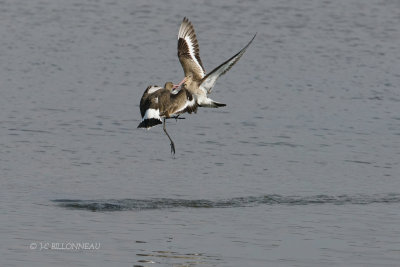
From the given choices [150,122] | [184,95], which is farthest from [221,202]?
[184,95]

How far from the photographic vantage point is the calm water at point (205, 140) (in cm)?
1066

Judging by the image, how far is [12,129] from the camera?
51.5 ft

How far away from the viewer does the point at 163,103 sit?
13031mm

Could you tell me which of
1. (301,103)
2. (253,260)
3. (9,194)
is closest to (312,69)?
(301,103)

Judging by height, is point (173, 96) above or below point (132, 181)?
above

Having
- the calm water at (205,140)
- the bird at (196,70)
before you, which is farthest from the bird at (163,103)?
the calm water at (205,140)

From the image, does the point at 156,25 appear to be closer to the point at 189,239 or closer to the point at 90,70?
the point at 90,70

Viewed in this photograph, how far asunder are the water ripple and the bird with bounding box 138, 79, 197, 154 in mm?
973

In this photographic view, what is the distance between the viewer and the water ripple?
473 inches

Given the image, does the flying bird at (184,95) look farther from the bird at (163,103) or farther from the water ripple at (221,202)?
the water ripple at (221,202)

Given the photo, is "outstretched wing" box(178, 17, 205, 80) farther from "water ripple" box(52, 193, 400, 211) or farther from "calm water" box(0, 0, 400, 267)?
"water ripple" box(52, 193, 400, 211)

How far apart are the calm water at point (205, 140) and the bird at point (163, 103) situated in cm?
89

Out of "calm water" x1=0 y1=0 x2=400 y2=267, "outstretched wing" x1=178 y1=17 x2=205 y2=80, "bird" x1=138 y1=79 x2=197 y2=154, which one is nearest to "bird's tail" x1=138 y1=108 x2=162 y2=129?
"bird" x1=138 y1=79 x2=197 y2=154

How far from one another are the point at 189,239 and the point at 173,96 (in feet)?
9.91
